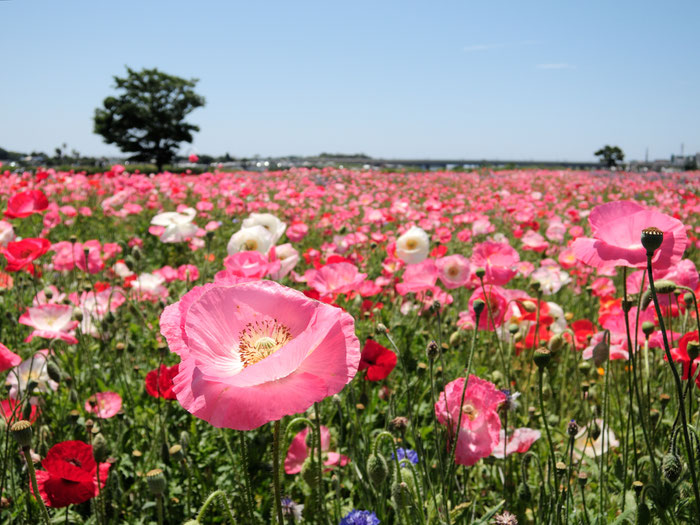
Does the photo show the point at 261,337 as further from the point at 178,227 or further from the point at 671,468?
the point at 178,227

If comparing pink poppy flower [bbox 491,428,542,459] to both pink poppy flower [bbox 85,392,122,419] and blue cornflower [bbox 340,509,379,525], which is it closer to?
blue cornflower [bbox 340,509,379,525]

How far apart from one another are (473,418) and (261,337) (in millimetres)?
742

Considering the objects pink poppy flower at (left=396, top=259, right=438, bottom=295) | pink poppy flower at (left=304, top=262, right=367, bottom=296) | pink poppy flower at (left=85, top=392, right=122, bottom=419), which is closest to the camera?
pink poppy flower at (left=304, top=262, right=367, bottom=296)

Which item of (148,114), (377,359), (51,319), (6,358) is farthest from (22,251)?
(148,114)

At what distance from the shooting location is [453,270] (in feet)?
5.99

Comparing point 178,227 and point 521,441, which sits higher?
point 178,227

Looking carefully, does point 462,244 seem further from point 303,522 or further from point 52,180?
point 52,180

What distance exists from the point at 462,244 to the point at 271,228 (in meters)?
2.80

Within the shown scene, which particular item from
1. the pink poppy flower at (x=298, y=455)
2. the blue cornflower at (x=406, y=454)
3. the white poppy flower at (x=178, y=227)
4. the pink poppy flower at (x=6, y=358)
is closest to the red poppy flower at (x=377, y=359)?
the blue cornflower at (x=406, y=454)

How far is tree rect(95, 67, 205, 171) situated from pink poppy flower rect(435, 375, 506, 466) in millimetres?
38431

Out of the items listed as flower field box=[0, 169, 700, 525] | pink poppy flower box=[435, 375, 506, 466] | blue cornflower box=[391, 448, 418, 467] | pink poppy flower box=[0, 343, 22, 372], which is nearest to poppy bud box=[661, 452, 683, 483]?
flower field box=[0, 169, 700, 525]

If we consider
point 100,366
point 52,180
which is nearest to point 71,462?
point 100,366

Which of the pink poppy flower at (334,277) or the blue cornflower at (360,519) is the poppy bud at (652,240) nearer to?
the blue cornflower at (360,519)

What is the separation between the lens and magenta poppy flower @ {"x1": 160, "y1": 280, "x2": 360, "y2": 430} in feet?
1.91
